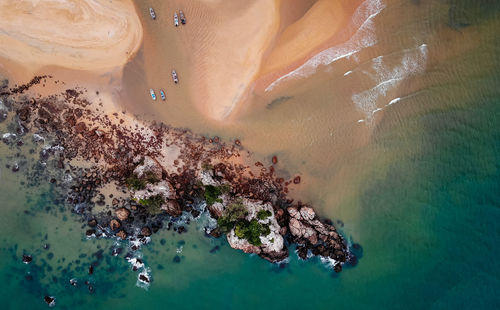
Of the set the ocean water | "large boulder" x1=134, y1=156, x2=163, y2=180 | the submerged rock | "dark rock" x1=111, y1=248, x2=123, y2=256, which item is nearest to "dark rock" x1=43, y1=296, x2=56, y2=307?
the ocean water

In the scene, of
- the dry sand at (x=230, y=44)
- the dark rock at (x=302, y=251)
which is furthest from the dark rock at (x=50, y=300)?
the dark rock at (x=302, y=251)

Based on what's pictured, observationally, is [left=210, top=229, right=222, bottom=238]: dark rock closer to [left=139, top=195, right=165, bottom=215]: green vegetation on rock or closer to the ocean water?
the ocean water

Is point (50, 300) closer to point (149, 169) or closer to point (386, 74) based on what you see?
point (149, 169)

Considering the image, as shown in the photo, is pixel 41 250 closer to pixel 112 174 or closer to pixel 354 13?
pixel 112 174

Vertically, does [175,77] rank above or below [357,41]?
below

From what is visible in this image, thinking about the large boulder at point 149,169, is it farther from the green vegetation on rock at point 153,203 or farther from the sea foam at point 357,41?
the sea foam at point 357,41

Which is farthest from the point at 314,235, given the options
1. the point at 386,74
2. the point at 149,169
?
the point at 149,169

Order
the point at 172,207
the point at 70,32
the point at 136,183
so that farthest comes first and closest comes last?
the point at 172,207 → the point at 70,32 → the point at 136,183
